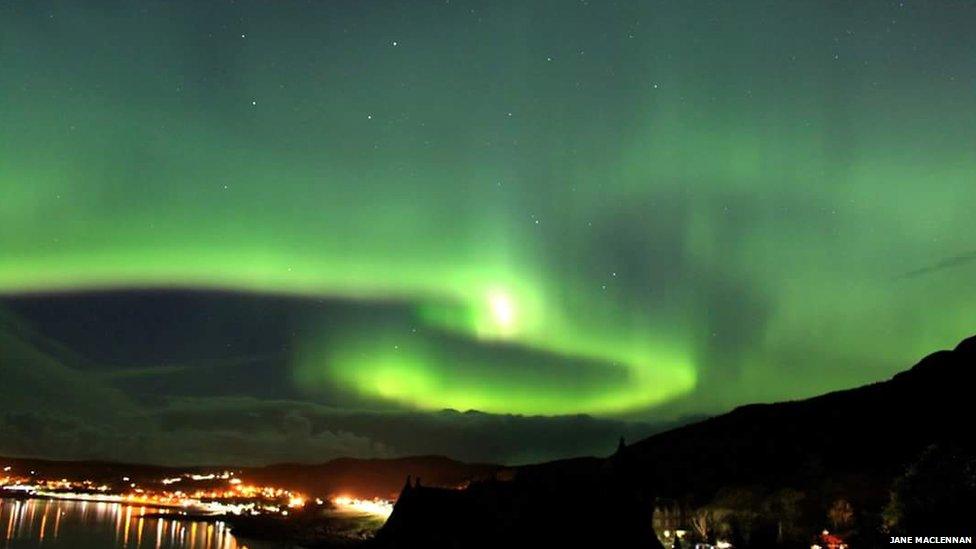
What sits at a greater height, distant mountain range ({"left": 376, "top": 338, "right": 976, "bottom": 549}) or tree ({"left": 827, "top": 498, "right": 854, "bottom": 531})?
distant mountain range ({"left": 376, "top": 338, "right": 976, "bottom": 549})

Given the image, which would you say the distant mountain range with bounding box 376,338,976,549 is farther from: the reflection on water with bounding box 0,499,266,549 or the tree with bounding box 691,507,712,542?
the reflection on water with bounding box 0,499,266,549

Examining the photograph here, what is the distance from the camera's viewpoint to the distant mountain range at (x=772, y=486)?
6194cm

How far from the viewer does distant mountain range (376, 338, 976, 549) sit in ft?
203

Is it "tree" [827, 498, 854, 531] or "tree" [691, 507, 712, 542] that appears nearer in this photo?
"tree" [827, 498, 854, 531]

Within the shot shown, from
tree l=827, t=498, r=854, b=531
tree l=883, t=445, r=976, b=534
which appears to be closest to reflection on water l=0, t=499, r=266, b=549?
tree l=827, t=498, r=854, b=531

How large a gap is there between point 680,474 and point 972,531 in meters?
98.2

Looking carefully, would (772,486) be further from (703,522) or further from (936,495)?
(936,495)

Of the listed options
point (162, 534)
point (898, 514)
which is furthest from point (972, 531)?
point (162, 534)

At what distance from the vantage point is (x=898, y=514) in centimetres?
6062

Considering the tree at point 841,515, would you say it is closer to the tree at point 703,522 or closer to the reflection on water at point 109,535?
the tree at point 703,522

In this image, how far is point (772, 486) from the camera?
350 feet

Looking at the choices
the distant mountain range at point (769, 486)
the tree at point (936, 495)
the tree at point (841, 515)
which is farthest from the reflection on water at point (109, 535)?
the tree at point (936, 495)

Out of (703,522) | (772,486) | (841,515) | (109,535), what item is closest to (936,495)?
(841,515)

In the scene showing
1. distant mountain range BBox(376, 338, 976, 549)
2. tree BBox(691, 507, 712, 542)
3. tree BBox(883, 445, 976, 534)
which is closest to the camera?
tree BBox(883, 445, 976, 534)
